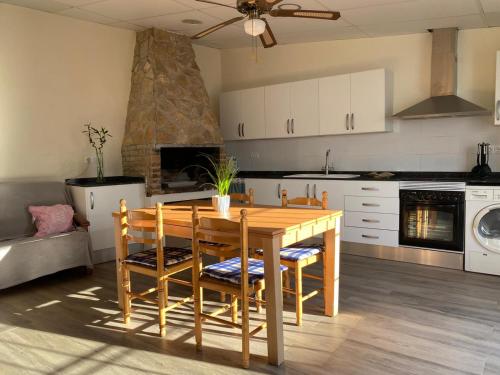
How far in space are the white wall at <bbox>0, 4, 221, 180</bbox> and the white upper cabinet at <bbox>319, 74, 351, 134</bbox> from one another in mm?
2421

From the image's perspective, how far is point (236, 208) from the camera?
3.38 m

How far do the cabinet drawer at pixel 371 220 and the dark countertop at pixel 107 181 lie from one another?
2.41 metres

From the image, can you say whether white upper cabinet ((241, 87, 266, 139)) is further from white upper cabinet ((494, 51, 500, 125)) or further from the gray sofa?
white upper cabinet ((494, 51, 500, 125))

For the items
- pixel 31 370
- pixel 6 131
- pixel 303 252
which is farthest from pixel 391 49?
pixel 31 370

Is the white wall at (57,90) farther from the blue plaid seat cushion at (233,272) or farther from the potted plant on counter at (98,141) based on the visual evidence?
the blue plaid seat cushion at (233,272)

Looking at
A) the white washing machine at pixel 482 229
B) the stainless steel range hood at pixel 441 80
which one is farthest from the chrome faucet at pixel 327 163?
the white washing machine at pixel 482 229

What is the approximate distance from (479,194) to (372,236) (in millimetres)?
1161

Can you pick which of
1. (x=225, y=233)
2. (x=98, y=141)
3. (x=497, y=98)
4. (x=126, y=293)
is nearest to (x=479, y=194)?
(x=497, y=98)

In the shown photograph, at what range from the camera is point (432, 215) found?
4395 mm

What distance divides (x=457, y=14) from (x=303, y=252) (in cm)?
282

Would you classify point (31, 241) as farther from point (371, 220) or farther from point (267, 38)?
point (371, 220)

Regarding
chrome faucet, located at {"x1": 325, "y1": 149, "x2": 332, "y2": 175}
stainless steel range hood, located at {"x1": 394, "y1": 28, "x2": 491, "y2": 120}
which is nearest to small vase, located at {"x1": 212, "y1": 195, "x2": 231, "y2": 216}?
stainless steel range hood, located at {"x1": 394, "y1": 28, "x2": 491, "y2": 120}

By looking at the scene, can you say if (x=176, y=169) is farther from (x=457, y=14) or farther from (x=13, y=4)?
(x=457, y=14)

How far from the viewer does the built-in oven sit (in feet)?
13.9
